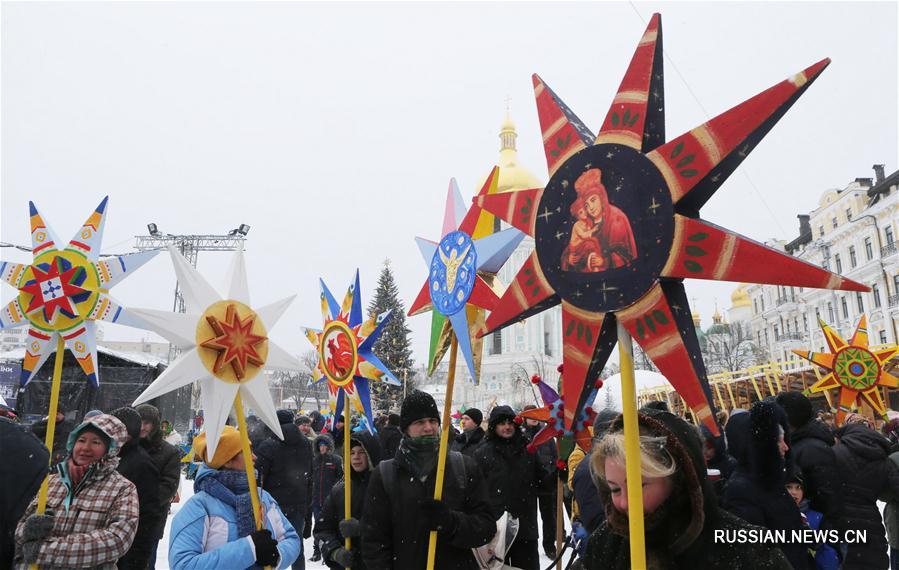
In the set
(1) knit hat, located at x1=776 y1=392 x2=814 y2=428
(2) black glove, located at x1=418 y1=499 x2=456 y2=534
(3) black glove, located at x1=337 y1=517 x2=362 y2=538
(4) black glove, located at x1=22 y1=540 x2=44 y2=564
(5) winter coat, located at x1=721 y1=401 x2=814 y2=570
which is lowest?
(3) black glove, located at x1=337 y1=517 x2=362 y2=538

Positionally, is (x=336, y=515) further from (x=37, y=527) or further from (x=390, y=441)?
(x=390, y=441)

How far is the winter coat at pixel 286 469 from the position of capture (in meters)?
6.19

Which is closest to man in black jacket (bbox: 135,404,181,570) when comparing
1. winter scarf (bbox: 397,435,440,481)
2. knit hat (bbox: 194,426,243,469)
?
knit hat (bbox: 194,426,243,469)

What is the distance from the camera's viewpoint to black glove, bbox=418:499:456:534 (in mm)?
3336

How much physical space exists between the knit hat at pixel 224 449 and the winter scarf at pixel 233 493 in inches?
2.2

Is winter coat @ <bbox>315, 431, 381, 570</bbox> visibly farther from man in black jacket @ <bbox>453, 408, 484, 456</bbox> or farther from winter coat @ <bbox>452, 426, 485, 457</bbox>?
winter coat @ <bbox>452, 426, 485, 457</bbox>

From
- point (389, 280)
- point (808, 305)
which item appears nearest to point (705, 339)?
point (808, 305)

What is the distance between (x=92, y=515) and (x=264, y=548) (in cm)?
103

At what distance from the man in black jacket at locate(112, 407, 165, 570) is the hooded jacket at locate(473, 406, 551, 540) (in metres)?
2.68

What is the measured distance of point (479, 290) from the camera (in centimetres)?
375

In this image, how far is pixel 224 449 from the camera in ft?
11.0

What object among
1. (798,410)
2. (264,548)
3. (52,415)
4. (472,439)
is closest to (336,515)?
(264,548)

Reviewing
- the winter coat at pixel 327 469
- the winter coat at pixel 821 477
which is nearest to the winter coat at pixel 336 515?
the winter coat at pixel 327 469

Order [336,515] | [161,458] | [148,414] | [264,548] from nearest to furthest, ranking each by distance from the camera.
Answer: [264,548], [336,515], [161,458], [148,414]
